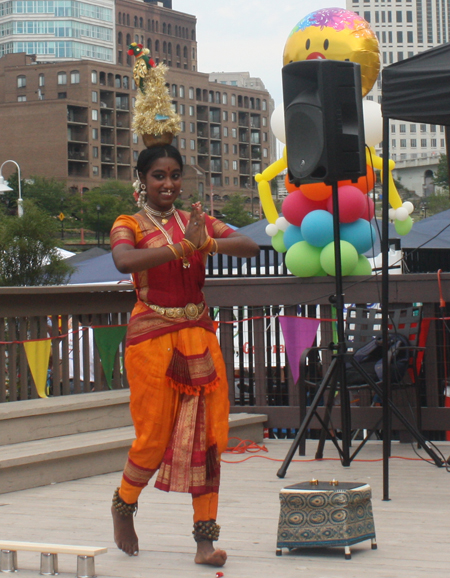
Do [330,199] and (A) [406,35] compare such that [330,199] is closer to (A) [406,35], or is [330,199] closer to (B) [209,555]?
(B) [209,555]

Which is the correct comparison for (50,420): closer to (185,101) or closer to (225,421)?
(225,421)

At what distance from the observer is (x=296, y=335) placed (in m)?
6.86

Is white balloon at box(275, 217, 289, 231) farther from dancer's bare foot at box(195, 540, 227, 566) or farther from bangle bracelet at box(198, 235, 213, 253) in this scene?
dancer's bare foot at box(195, 540, 227, 566)

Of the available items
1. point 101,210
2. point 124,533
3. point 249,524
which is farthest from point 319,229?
point 101,210

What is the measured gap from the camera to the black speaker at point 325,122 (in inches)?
205

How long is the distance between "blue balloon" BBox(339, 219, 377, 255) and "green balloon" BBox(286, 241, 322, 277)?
0.86ft

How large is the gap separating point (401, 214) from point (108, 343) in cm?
279

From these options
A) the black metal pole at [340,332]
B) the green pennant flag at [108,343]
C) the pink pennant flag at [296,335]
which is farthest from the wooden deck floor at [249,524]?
the green pennant flag at [108,343]

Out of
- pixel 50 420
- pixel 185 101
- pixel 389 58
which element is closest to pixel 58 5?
pixel 185 101

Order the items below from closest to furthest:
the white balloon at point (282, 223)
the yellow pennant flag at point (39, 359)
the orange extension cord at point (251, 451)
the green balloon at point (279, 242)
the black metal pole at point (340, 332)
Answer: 1. the black metal pole at point (340, 332)
2. the orange extension cord at point (251, 451)
3. the yellow pennant flag at point (39, 359)
4. the white balloon at point (282, 223)
5. the green balloon at point (279, 242)

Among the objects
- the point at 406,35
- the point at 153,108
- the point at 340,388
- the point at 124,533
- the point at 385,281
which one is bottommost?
the point at 124,533

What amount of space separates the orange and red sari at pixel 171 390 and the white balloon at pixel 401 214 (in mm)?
3882

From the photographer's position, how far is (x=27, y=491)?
532 centimetres

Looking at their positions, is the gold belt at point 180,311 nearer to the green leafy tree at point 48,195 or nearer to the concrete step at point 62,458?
the concrete step at point 62,458
